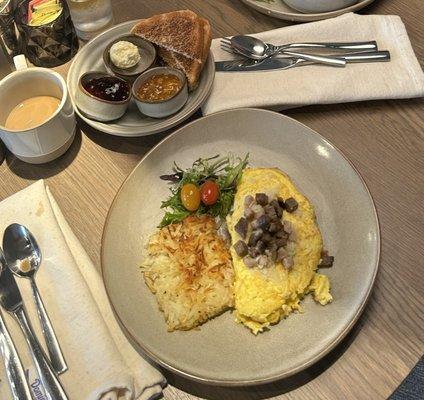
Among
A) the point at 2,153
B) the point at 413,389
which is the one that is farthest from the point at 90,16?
the point at 413,389

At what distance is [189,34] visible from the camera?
1.76 metres

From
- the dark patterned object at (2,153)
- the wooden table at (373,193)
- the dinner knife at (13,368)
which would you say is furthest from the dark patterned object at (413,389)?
the dark patterned object at (2,153)

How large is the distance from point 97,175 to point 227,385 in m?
0.80

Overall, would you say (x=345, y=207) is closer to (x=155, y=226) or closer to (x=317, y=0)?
(x=155, y=226)

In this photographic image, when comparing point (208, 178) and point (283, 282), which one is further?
point (208, 178)

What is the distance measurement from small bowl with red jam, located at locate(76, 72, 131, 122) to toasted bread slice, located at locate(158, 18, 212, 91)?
7.6 inches

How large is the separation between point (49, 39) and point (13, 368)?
1141 mm

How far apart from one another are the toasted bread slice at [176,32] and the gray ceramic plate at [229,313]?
297 mm

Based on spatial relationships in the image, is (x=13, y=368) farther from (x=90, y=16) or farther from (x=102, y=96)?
(x=90, y=16)

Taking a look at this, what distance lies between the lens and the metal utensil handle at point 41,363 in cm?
119

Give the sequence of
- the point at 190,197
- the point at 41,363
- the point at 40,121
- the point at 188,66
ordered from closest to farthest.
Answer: the point at 41,363 < the point at 190,197 < the point at 40,121 < the point at 188,66

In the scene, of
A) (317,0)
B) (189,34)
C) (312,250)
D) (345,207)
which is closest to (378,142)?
(345,207)

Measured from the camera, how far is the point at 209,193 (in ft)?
4.90

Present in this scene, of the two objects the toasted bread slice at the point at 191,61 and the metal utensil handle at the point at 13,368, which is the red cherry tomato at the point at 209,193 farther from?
the metal utensil handle at the point at 13,368
